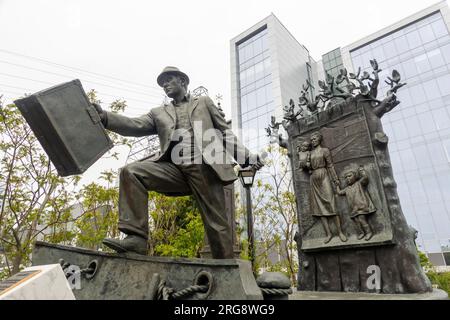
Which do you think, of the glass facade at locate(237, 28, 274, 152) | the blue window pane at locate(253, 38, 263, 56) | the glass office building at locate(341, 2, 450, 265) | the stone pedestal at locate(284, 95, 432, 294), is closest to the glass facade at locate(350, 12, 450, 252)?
the glass office building at locate(341, 2, 450, 265)

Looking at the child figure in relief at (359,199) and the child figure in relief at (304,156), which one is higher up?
the child figure in relief at (304,156)

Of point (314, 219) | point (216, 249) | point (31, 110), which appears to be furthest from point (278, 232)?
point (31, 110)

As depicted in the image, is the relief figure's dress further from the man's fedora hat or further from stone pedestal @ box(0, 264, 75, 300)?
stone pedestal @ box(0, 264, 75, 300)

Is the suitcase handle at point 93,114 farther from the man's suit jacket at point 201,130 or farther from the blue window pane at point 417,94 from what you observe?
the blue window pane at point 417,94

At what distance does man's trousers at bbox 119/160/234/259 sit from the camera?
8.04ft

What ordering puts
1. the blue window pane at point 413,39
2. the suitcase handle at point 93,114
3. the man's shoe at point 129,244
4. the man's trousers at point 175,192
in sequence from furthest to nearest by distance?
the blue window pane at point 413,39 < the suitcase handle at point 93,114 < the man's trousers at point 175,192 < the man's shoe at point 129,244

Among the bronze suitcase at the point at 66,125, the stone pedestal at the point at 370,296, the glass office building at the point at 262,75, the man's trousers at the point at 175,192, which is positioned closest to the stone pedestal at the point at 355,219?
the stone pedestal at the point at 370,296

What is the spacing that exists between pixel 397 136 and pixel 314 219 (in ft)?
75.8

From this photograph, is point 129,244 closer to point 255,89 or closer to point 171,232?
point 171,232

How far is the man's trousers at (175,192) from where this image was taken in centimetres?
245

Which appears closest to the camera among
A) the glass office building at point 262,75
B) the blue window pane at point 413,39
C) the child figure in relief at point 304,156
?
the child figure in relief at point 304,156

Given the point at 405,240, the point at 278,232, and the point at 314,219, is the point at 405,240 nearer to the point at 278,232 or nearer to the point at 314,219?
the point at 314,219

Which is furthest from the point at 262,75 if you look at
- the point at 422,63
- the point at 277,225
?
the point at 277,225

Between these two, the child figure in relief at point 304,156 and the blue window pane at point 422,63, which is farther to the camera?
the blue window pane at point 422,63
